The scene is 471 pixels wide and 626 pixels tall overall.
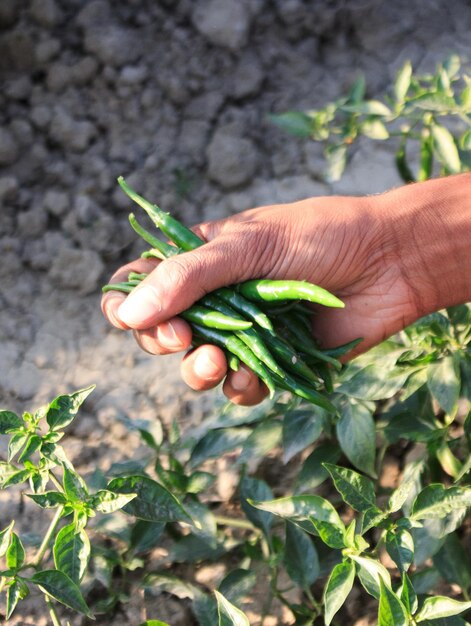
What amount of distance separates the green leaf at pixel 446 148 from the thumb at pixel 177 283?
80cm

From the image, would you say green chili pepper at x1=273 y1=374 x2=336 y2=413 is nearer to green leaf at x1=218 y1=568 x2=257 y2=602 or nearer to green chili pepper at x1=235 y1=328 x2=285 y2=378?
green chili pepper at x1=235 y1=328 x2=285 y2=378

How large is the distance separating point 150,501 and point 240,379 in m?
0.42

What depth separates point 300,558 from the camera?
7.21ft

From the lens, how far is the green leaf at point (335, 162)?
2766 mm

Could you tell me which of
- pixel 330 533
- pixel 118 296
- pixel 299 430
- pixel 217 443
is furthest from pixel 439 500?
pixel 118 296

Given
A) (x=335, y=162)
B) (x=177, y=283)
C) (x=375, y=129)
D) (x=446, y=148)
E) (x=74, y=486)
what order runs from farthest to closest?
(x=335, y=162) → (x=375, y=129) → (x=446, y=148) → (x=177, y=283) → (x=74, y=486)

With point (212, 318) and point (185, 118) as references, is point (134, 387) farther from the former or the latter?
point (185, 118)

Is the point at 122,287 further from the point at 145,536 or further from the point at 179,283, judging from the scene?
the point at 145,536

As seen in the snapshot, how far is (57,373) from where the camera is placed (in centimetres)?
306

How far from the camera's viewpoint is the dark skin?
207 centimetres

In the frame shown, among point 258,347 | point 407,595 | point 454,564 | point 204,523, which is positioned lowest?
point 454,564

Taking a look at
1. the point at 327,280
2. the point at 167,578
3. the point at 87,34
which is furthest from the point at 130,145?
the point at 167,578

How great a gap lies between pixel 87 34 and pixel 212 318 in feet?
6.72

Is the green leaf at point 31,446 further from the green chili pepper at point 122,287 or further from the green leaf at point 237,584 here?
the green leaf at point 237,584
